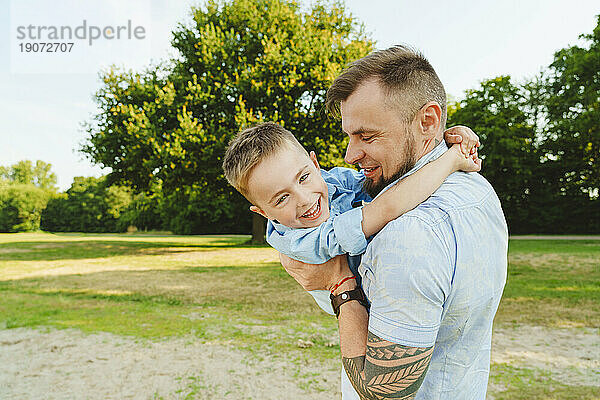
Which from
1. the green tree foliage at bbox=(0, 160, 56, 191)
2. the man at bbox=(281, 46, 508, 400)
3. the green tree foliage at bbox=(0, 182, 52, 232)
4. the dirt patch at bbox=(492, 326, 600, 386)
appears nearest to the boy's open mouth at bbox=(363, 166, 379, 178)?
the man at bbox=(281, 46, 508, 400)

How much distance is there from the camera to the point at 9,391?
5359mm

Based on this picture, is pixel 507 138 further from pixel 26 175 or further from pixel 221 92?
pixel 26 175

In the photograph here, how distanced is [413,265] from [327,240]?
14.9 inches

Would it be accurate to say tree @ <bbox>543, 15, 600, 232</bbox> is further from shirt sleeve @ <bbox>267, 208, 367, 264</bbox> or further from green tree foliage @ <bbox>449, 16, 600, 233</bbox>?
shirt sleeve @ <bbox>267, 208, 367, 264</bbox>

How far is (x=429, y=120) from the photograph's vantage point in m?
1.48

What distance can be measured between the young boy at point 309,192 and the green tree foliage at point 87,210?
50931mm

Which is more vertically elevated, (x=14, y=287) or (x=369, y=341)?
(x=369, y=341)

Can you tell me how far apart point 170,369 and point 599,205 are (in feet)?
104

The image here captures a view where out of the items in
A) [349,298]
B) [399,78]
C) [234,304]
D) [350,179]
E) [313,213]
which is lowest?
[234,304]

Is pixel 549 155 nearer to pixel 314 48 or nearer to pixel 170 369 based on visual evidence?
pixel 314 48

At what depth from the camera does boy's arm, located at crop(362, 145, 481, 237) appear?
1.32 m

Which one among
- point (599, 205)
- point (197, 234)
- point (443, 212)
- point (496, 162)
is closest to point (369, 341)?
point (443, 212)

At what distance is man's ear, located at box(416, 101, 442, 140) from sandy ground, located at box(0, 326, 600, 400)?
4.22 meters

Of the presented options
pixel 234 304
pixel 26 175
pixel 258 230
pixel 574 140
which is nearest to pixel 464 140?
pixel 234 304
